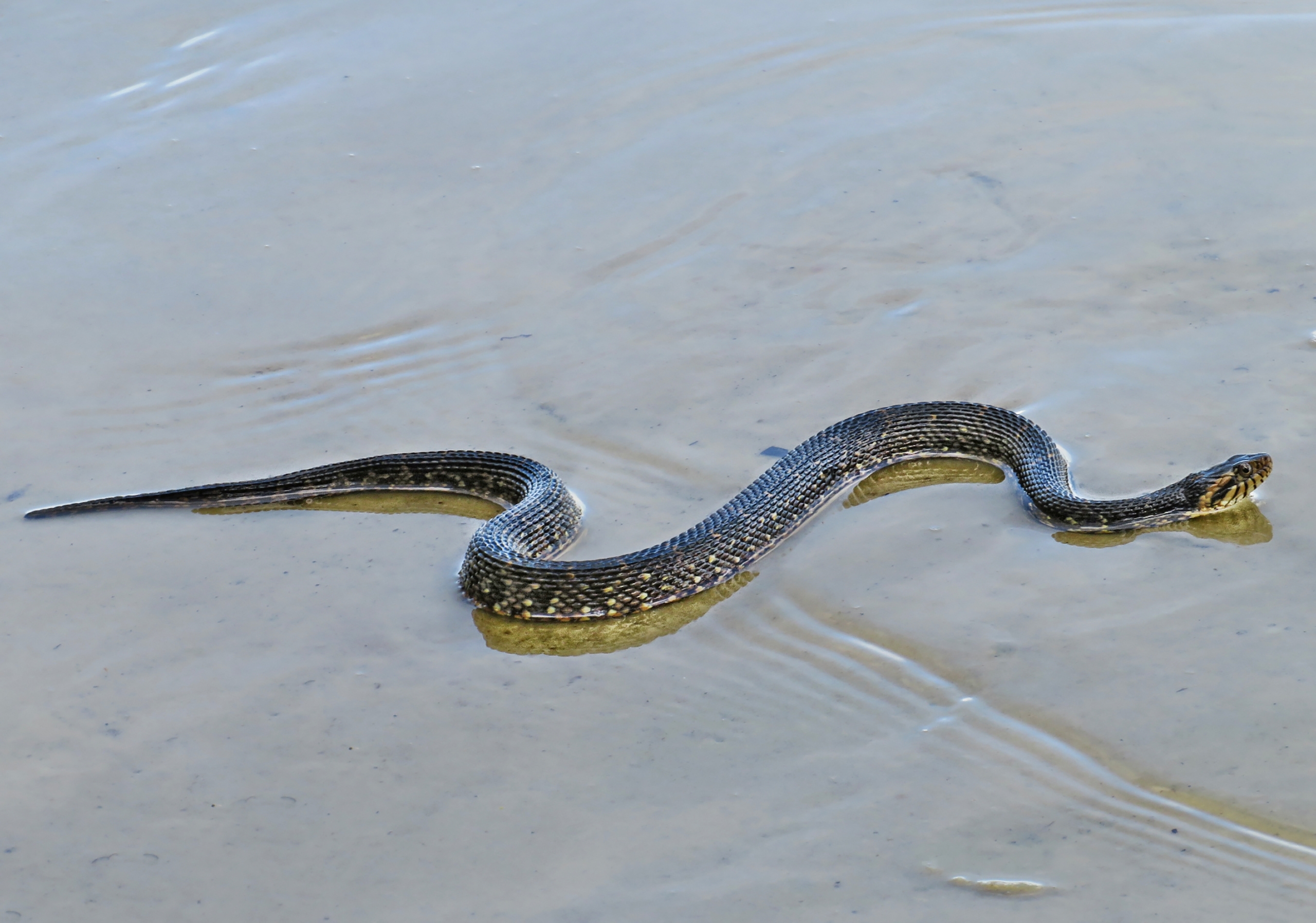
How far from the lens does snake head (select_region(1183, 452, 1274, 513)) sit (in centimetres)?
801

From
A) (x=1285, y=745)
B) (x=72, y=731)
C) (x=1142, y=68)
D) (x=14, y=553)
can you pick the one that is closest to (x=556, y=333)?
(x=14, y=553)

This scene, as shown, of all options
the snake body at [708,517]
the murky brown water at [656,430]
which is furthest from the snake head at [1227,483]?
the murky brown water at [656,430]

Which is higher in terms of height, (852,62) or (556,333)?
(852,62)

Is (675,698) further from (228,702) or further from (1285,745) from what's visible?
(1285,745)

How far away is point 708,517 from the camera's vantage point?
27.7 feet

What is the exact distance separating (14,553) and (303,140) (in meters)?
6.18

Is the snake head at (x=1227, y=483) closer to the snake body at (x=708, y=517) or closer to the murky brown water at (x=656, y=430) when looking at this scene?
the snake body at (x=708, y=517)

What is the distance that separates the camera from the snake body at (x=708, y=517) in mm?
7863

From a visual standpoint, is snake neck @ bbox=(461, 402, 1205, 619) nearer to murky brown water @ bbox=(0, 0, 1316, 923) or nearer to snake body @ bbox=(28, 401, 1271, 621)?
snake body @ bbox=(28, 401, 1271, 621)

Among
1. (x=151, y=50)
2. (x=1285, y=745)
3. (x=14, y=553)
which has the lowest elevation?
(x=1285, y=745)

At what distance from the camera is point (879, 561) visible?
319 inches

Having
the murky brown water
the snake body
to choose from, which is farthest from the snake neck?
the murky brown water

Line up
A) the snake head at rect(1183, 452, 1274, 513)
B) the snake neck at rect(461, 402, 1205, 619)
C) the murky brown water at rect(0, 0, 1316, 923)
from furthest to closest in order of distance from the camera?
the snake head at rect(1183, 452, 1274, 513), the snake neck at rect(461, 402, 1205, 619), the murky brown water at rect(0, 0, 1316, 923)

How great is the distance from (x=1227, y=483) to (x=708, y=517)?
3.09 meters
